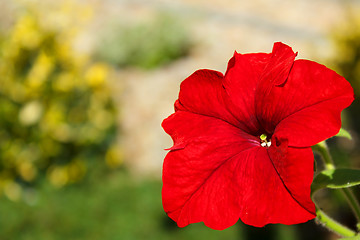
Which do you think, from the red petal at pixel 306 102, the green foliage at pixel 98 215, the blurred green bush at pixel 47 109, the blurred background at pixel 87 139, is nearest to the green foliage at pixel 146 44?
the blurred background at pixel 87 139

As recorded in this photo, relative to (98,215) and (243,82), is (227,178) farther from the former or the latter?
(98,215)

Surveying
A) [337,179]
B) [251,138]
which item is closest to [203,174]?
[251,138]

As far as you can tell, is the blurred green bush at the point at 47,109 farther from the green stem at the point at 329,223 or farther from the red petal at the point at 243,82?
the green stem at the point at 329,223

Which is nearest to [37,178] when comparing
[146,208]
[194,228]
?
[146,208]

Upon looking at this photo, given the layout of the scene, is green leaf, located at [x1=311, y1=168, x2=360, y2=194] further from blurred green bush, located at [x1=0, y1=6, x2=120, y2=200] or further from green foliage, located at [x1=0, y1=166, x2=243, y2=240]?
blurred green bush, located at [x1=0, y1=6, x2=120, y2=200]

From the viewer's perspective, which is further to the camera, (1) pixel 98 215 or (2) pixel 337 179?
(1) pixel 98 215
